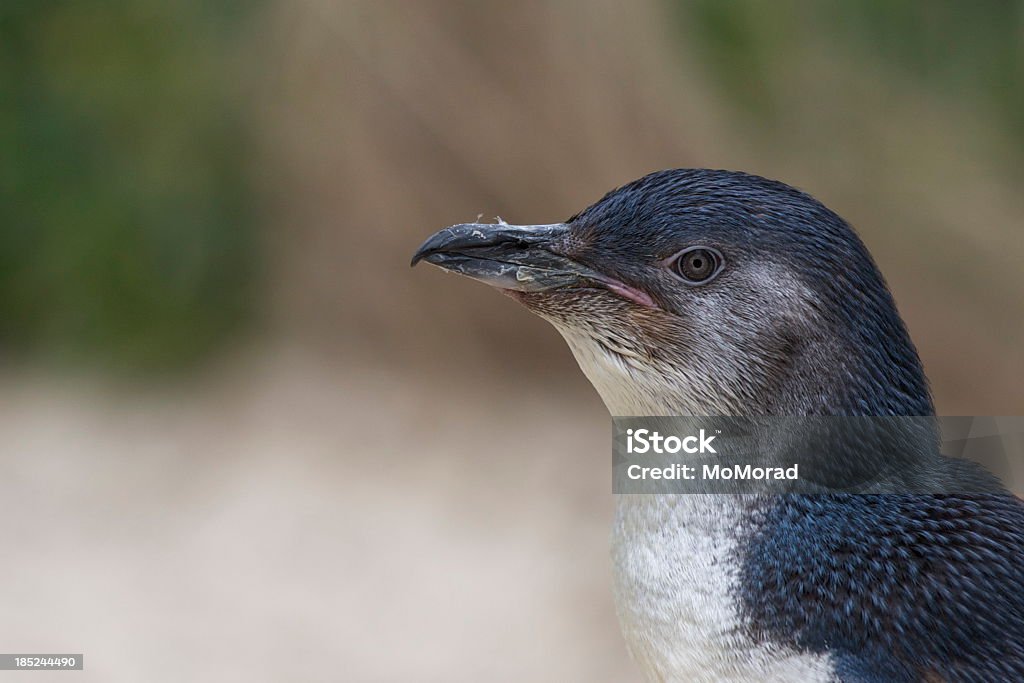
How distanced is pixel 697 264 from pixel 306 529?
323 cm

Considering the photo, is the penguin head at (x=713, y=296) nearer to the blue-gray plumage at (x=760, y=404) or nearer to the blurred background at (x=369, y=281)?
the blue-gray plumage at (x=760, y=404)

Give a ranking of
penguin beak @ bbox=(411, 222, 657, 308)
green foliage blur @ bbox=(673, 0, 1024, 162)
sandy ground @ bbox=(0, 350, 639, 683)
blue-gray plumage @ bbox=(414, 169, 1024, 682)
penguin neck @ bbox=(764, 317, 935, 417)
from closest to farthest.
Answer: blue-gray plumage @ bbox=(414, 169, 1024, 682), penguin neck @ bbox=(764, 317, 935, 417), penguin beak @ bbox=(411, 222, 657, 308), sandy ground @ bbox=(0, 350, 639, 683), green foliage blur @ bbox=(673, 0, 1024, 162)

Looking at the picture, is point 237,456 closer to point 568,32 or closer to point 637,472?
point 568,32

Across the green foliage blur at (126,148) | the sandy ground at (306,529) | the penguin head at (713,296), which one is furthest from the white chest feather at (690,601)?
the green foliage blur at (126,148)

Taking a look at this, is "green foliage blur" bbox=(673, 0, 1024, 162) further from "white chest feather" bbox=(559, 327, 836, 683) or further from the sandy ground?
"white chest feather" bbox=(559, 327, 836, 683)

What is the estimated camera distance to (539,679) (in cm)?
395

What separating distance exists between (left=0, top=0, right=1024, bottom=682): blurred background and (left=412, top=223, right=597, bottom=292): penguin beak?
2352 mm

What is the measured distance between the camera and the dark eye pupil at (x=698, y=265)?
1.82 metres

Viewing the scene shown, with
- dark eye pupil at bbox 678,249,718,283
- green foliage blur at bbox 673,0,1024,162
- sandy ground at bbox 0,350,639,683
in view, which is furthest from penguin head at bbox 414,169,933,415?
green foliage blur at bbox 673,0,1024,162

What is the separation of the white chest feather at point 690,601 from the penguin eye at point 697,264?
1.13 ft

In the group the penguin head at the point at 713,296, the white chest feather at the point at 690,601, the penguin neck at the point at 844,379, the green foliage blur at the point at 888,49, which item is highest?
the green foliage blur at the point at 888,49

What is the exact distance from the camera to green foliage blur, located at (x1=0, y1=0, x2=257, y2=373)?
5.25 m

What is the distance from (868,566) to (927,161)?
9.59 ft

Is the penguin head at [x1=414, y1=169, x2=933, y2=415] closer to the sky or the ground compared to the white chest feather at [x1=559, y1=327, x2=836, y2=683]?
closer to the sky
